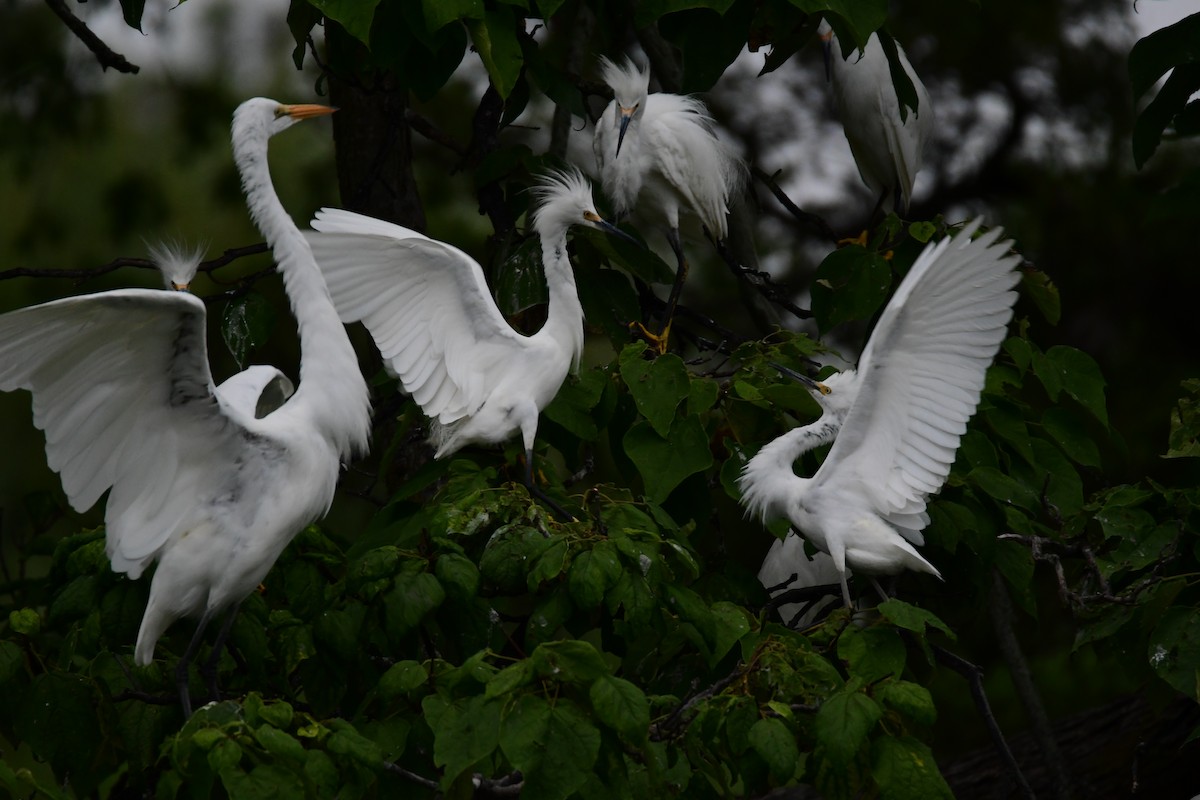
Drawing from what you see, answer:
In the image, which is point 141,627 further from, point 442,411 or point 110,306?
point 442,411

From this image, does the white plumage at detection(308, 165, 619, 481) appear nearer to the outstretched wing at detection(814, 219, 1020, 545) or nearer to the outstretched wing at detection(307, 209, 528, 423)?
the outstretched wing at detection(307, 209, 528, 423)

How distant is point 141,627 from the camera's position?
9.33 ft

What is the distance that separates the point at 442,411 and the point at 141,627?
108 centimetres

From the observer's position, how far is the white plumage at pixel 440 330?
3635 mm

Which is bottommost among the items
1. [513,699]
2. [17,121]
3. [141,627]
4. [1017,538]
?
[17,121]

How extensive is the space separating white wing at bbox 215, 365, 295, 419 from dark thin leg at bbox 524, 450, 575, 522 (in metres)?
0.68

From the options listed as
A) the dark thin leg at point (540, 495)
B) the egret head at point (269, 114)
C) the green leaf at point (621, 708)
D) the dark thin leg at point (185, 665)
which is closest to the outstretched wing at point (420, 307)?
the dark thin leg at point (540, 495)

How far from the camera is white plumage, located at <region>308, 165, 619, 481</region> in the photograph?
363 cm

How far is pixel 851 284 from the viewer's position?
3.69 m

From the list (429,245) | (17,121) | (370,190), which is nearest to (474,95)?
(17,121)

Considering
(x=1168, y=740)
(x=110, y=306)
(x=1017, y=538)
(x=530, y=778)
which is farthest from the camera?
(x=1168, y=740)

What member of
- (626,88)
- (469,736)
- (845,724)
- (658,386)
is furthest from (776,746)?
(626,88)

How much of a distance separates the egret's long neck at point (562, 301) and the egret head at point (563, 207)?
28 mm

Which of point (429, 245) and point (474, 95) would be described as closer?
point (429, 245)
